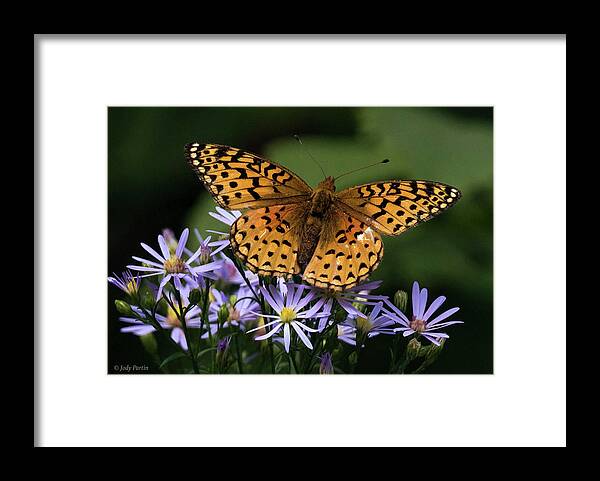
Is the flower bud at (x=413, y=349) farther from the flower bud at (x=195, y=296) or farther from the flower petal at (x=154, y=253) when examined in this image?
the flower petal at (x=154, y=253)

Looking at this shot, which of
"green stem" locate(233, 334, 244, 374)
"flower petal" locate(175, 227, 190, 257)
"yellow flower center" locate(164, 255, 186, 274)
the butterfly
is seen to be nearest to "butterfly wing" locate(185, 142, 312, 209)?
the butterfly

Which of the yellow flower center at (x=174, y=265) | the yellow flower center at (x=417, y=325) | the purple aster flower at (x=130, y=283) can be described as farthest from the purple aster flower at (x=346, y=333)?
the purple aster flower at (x=130, y=283)

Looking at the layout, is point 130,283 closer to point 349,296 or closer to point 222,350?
point 222,350

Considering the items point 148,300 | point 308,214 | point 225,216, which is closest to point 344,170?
point 308,214

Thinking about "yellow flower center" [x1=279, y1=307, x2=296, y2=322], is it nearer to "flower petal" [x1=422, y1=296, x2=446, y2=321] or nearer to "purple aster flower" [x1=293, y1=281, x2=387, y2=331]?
"purple aster flower" [x1=293, y1=281, x2=387, y2=331]

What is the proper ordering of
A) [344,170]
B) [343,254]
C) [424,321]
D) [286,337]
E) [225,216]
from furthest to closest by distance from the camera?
[344,170] < [225,216] < [424,321] < [343,254] < [286,337]
